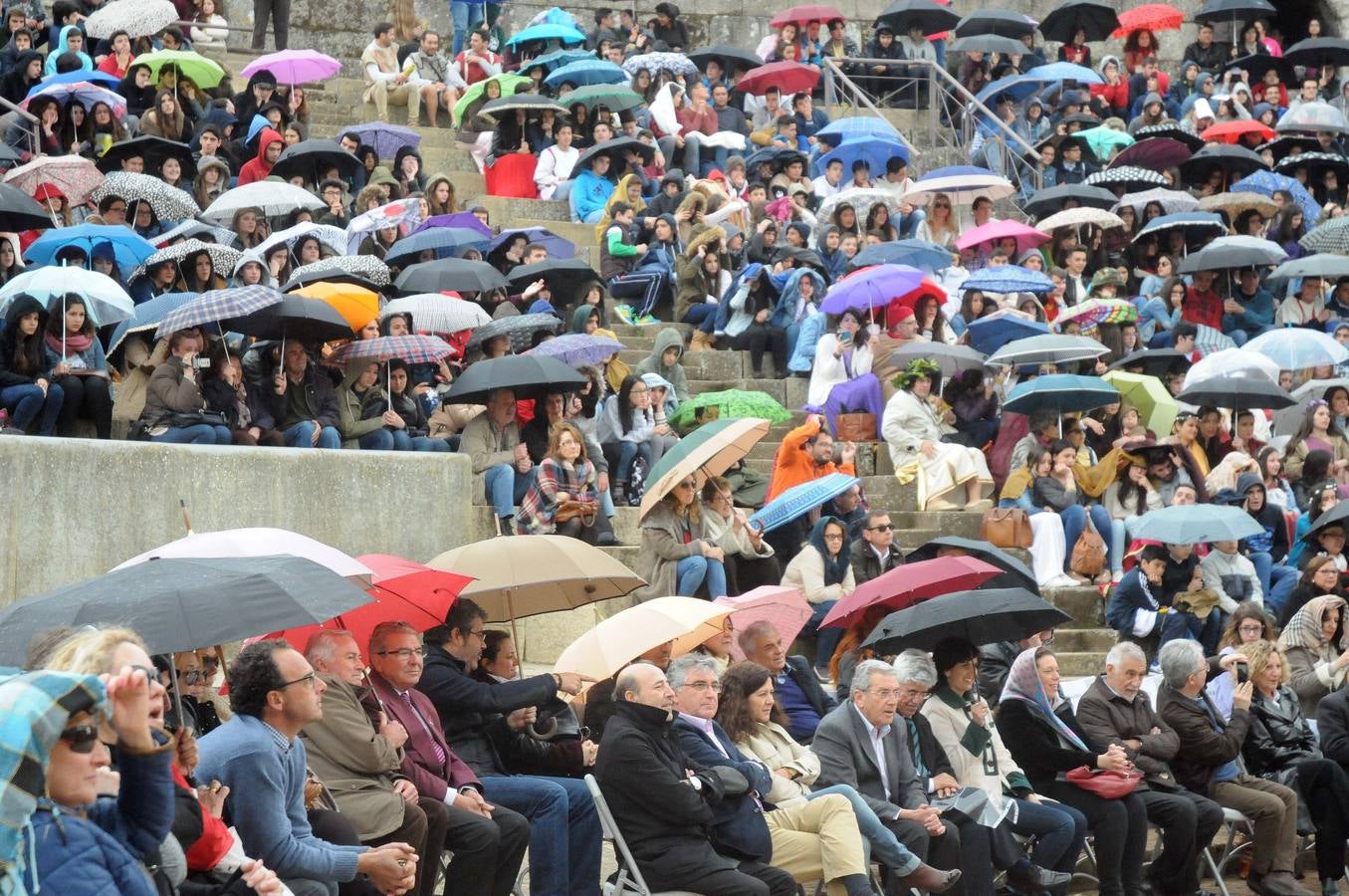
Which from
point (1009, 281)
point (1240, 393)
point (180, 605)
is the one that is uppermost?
point (180, 605)

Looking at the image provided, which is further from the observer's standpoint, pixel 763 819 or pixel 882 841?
pixel 882 841

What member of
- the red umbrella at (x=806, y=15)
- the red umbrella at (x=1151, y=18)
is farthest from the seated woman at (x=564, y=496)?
the red umbrella at (x=1151, y=18)

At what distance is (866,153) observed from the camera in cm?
1953

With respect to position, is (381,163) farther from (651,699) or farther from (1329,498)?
(651,699)

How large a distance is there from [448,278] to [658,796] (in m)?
7.32

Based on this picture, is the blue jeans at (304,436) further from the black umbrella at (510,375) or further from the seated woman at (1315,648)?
the seated woman at (1315,648)

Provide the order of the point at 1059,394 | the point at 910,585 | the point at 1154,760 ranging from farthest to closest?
the point at 1059,394 < the point at 910,585 < the point at 1154,760

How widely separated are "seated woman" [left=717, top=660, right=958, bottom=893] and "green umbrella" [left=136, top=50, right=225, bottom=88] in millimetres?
10752

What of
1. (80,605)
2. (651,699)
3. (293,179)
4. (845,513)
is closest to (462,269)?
(293,179)

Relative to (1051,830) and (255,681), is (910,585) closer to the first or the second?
(1051,830)

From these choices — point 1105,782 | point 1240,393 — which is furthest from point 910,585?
point 1240,393

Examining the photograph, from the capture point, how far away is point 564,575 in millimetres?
9102

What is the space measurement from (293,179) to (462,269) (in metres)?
2.59

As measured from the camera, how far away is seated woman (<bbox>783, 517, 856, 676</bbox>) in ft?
36.9
